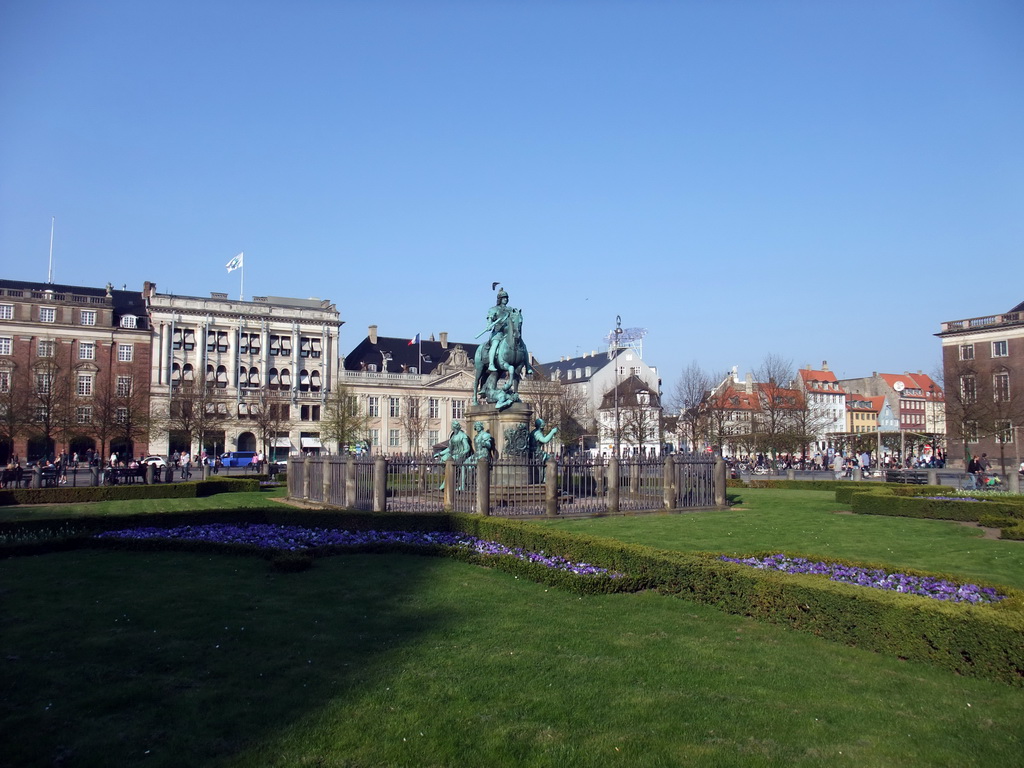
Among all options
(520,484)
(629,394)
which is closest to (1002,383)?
(629,394)

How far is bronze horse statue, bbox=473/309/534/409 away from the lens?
25.0m

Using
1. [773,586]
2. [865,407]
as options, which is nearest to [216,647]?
[773,586]

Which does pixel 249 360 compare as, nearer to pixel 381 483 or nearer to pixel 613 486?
pixel 381 483

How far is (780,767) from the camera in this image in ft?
18.8

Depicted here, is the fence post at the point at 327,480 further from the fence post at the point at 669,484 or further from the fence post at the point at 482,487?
the fence post at the point at 669,484

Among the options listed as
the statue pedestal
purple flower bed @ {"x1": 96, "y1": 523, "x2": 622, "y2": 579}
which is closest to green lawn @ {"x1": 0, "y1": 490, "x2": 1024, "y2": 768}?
purple flower bed @ {"x1": 96, "y1": 523, "x2": 622, "y2": 579}

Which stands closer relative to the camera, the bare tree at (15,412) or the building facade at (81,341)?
the bare tree at (15,412)

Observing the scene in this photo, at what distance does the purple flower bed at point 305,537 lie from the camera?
14859 millimetres

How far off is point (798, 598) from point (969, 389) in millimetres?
54991

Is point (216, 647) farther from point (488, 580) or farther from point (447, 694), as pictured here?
point (488, 580)

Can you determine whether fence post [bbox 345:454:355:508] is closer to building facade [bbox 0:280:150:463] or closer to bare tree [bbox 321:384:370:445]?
bare tree [bbox 321:384:370:445]

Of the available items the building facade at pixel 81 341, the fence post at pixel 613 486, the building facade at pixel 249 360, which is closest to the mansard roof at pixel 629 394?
the building facade at pixel 249 360

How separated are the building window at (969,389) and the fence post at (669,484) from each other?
38.0 meters

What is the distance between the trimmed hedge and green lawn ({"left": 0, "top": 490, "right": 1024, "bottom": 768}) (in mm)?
229
